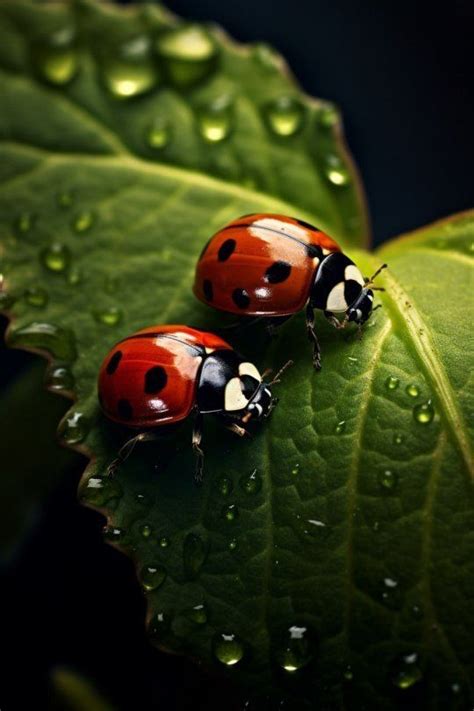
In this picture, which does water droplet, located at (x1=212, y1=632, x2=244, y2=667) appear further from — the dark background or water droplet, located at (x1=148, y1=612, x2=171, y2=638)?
the dark background

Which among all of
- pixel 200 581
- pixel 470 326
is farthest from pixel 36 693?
pixel 470 326

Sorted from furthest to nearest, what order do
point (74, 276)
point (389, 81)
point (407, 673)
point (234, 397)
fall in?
1. point (389, 81)
2. point (74, 276)
3. point (234, 397)
4. point (407, 673)

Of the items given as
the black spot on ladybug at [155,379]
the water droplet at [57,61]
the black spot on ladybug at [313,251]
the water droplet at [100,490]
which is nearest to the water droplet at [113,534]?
the water droplet at [100,490]

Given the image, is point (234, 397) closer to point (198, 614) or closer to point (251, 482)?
point (251, 482)

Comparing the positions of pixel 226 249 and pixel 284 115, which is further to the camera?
pixel 284 115

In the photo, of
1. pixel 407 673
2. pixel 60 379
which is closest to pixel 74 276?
pixel 60 379

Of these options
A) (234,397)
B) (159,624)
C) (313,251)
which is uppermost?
(313,251)
